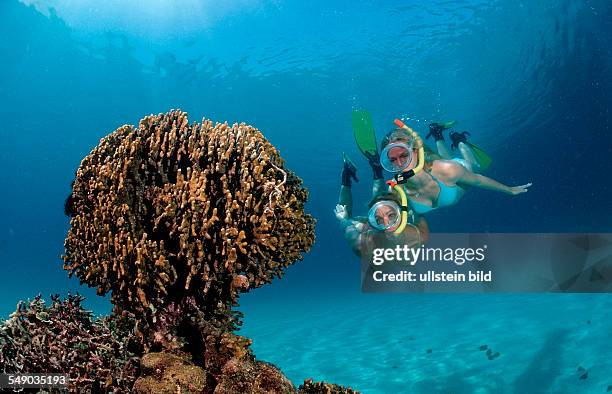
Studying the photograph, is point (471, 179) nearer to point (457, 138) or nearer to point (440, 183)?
point (440, 183)

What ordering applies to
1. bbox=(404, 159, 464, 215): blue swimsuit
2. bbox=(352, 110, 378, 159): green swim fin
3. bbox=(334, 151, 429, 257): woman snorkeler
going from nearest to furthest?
bbox=(334, 151, 429, 257): woman snorkeler, bbox=(404, 159, 464, 215): blue swimsuit, bbox=(352, 110, 378, 159): green swim fin

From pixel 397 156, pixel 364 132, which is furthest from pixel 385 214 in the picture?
pixel 364 132

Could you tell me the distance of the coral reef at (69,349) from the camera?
4.69m

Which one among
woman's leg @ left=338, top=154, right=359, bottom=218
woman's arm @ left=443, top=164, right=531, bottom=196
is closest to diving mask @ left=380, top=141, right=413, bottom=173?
woman's leg @ left=338, top=154, right=359, bottom=218

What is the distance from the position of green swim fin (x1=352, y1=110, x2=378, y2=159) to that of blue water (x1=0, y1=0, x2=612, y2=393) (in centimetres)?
867

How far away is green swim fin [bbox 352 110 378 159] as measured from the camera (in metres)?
12.2

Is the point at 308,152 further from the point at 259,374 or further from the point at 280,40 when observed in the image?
the point at 259,374

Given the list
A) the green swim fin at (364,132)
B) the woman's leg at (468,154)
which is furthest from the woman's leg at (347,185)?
the woman's leg at (468,154)

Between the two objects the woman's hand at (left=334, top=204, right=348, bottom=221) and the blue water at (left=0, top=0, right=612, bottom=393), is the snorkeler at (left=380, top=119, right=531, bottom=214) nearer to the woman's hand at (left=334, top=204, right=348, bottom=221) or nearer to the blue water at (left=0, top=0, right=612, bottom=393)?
the woman's hand at (left=334, top=204, right=348, bottom=221)

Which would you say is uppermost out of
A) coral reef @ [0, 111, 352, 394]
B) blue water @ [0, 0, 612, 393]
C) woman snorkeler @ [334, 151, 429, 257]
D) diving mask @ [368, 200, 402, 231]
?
blue water @ [0, 0, 612, 393]

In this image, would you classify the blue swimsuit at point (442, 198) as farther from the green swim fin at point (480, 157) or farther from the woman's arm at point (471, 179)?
the green swim fin at point (480, 157)

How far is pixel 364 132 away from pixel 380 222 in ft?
16.1

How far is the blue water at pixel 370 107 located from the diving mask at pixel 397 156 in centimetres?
1037

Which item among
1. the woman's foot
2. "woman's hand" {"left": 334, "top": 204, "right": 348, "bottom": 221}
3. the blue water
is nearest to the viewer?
"woman's hand" {"left": 334, "top": 204, "right": 348, "bottom": 221}
